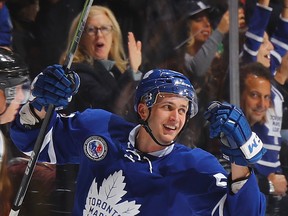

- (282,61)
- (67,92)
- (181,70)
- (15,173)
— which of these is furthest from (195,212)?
(282,61)

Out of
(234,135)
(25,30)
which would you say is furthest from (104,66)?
(234,135)

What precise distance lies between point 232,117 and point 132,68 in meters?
1.52

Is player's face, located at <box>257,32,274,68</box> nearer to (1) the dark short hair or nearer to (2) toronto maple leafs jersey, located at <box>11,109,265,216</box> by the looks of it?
(1) the dark short hair

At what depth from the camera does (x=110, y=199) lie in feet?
9.02

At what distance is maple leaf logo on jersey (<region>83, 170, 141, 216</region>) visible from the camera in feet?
8.91

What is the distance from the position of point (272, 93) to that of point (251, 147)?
1.83 metres

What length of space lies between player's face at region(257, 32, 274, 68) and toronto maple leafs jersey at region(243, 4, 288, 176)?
0.06 ft

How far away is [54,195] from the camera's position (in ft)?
12.6

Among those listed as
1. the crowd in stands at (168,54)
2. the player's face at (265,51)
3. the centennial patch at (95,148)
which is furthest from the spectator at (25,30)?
the player's face at (265,51)

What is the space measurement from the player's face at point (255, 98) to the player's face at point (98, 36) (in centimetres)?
79

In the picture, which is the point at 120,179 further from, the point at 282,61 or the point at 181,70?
the point at 282,61

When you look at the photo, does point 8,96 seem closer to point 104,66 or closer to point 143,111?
point 104,66

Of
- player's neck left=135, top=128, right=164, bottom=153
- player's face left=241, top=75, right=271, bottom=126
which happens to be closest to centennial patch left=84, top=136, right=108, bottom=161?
player's neck left=135, top=128, right=164, bottom=153

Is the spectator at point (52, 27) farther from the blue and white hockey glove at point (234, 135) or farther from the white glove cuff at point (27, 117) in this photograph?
the blue and white hockey glove at point (234, 135)
